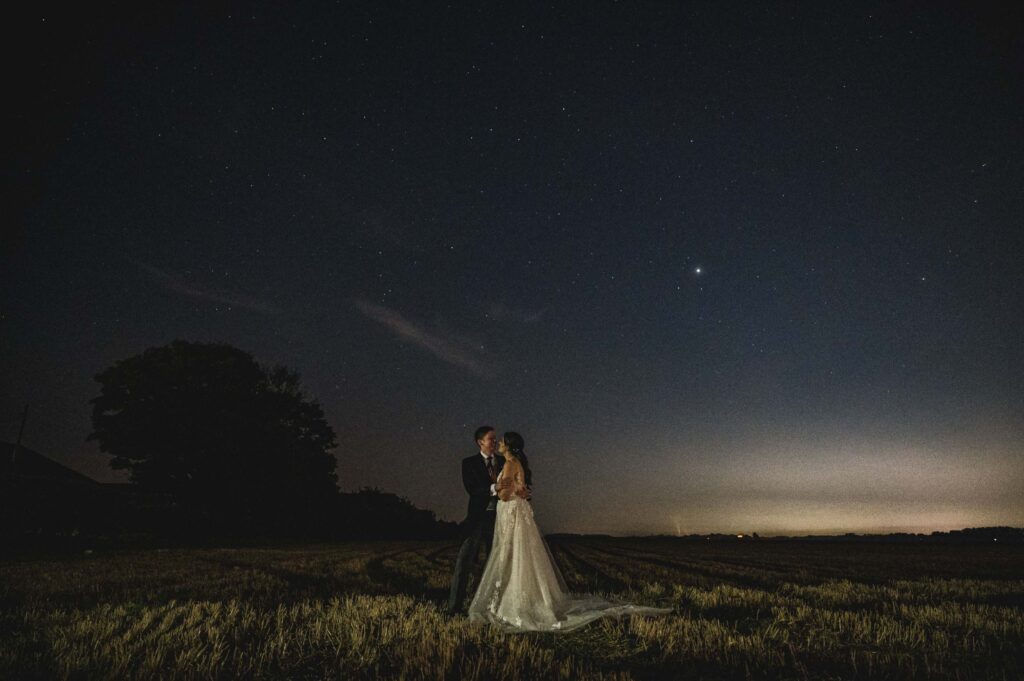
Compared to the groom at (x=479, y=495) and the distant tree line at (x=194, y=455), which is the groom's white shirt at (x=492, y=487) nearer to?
the groom at (x=479, y=495)

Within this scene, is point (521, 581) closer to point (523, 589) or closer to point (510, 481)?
point (523, 589)

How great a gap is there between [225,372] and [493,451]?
3522 cm

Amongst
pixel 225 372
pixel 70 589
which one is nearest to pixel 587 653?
pixel 70 589

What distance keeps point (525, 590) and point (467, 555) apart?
87 centimetres

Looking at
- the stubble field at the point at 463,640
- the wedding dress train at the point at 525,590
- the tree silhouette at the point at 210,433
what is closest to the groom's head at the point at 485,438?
the wedding dress train at the point at 525,590

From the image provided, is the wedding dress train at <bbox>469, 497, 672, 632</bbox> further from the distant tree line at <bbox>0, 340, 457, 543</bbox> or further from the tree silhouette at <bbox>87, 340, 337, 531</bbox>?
the tree silhouette at <bbox>87, 340, 337, 531</bbox>

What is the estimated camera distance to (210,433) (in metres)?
35.6

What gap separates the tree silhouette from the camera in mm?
34469

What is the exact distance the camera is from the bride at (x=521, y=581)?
21.8 feet

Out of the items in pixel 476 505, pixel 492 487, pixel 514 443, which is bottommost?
pixel 476 505

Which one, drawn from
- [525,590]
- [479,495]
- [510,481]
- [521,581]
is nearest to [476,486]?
[479,495]

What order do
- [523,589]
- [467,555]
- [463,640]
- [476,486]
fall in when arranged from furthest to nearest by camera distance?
[476,486], [467,555], [523,589], [463,640]

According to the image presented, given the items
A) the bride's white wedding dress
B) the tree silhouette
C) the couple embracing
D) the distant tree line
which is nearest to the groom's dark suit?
the couple embracing

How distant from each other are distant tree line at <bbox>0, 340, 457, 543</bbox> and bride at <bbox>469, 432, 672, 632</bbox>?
30.6 m
